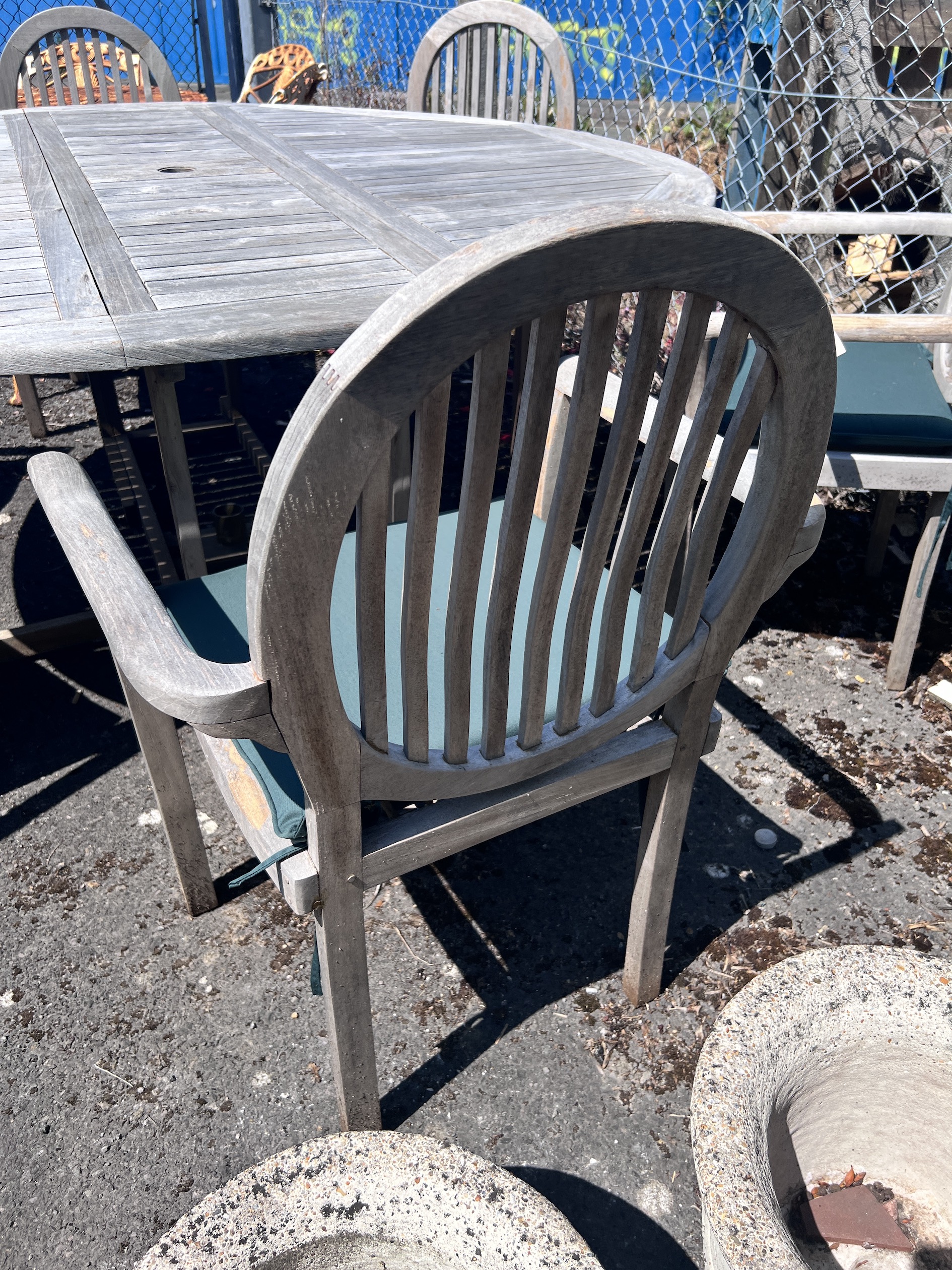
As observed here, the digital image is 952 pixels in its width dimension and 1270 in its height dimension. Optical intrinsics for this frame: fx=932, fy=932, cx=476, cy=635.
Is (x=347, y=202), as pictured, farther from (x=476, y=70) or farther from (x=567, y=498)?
(x=476, y=70)

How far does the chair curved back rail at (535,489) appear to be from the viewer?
710mm

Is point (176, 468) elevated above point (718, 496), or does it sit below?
below

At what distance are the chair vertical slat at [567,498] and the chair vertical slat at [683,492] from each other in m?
0.12

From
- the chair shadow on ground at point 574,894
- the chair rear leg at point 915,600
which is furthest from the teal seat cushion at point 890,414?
the chair shadow on ground at point 574,894

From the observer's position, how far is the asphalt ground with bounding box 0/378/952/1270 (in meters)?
1.40

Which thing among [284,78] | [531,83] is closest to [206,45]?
[284,78]

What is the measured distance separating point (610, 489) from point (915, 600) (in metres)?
1.60

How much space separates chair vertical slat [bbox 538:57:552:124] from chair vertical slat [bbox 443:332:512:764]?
8.47 feet

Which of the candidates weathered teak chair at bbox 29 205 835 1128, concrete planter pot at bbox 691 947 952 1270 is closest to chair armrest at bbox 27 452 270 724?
weathered teak chair at bbox 29 205 835 1128

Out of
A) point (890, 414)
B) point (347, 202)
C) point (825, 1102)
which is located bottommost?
point (825, 1102)

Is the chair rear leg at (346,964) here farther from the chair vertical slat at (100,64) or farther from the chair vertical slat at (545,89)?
the chair vertical slat at (100,64)

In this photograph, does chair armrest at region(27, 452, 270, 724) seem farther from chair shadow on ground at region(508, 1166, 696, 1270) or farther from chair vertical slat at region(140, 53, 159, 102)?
chair vertical slat at region(140, 53, 159, 102)

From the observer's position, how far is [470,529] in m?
0.87

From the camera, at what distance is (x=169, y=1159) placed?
1407 mm
